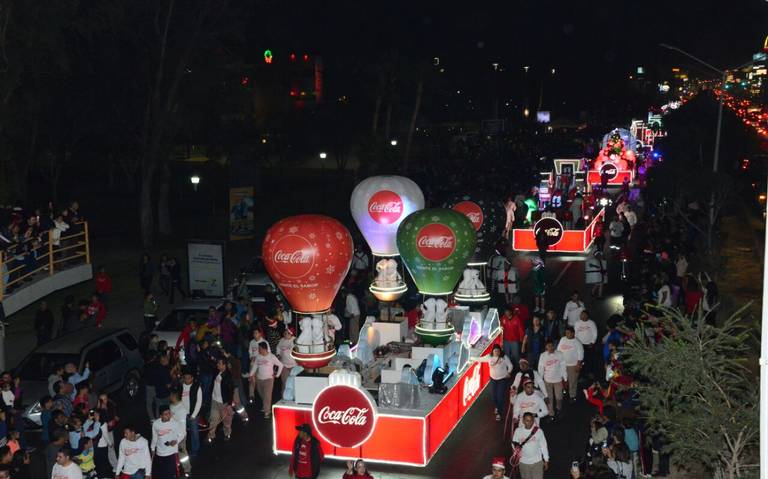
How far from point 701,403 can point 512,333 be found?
7.46 metres

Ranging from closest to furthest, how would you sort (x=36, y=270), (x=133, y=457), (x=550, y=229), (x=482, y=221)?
1. (x=133, y=457)
2. (x=36, y=270)
3. (x=482, y=221)
4. (x=550, y=229)

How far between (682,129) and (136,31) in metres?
34.3

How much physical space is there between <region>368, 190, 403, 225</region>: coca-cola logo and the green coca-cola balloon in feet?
10.1

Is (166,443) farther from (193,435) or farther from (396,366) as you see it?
(396,366)

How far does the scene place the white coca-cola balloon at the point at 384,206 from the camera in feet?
66.0

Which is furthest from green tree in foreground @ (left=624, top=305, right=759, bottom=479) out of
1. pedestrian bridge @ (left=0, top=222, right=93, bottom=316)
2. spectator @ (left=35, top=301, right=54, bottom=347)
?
pedestrian bridge @ (left=0, top=222, right=93, bottom=316)

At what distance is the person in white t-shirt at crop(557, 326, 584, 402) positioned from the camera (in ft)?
49.8


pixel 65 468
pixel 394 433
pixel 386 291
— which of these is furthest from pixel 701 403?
pixel 386 291

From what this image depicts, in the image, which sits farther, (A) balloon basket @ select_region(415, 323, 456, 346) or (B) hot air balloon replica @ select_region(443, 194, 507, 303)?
(B) hot air balloon replica @ select_region(443, 194, 507, 303)

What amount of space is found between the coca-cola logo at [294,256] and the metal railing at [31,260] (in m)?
8.85

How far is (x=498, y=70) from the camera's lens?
9750 cm

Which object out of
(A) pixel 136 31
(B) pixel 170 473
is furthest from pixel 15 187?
(B) pixel 170 473

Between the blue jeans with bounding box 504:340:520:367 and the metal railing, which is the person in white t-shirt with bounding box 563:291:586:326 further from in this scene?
the metal railing

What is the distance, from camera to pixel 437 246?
1650 cm
